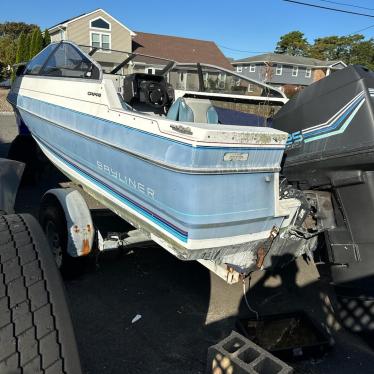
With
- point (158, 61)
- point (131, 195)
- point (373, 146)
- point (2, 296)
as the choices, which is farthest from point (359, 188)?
point (158, 61)

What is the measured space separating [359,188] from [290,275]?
1.66 meters

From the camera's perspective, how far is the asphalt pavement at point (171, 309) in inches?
117

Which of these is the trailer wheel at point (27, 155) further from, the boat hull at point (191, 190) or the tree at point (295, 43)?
the tree at point (295, 43)

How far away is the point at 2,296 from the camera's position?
1.58 metres

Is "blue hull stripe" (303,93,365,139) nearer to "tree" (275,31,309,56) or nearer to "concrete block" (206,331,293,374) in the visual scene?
"concrete block" (206,331,293,374)

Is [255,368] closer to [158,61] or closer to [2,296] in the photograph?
[2,296]

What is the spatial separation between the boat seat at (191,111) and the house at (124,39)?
878 inches

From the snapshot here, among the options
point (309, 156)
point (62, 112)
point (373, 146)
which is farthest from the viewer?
point (62, 112)

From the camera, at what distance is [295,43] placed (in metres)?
61.8

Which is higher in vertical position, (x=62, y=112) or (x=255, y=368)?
(x=62, y=112)

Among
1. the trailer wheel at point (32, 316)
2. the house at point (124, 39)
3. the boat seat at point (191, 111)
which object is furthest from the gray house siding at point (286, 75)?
the trailer wheel at point (32, 316)

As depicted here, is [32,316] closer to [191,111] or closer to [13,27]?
[191,111]

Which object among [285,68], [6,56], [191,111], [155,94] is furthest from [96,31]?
[191,111]

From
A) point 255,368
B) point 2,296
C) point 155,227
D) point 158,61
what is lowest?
point 255,368
